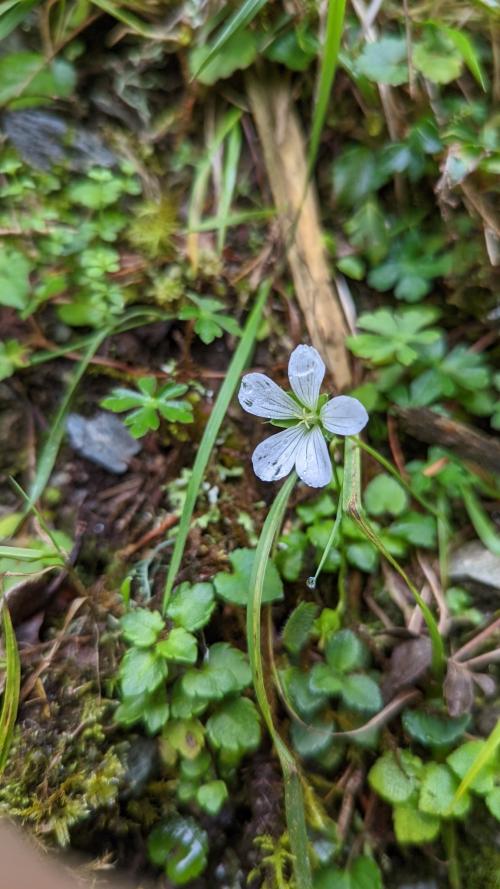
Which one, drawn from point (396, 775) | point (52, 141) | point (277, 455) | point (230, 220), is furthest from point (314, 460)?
point (52, 141)

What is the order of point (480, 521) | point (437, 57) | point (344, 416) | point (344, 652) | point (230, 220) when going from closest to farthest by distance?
point (344, 416), point (344, 652), point (480, 521), point (437, 57), point (230, 220)

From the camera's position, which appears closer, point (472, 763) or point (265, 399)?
point (265, 399)

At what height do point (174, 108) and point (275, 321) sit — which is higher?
point (174, 108)

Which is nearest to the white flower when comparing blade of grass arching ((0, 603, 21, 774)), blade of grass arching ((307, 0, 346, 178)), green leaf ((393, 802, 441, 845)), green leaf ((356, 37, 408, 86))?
blade of grass arching ((0, 603, 21, 774))

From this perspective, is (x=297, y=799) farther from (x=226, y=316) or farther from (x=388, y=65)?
(x=388, y=65)

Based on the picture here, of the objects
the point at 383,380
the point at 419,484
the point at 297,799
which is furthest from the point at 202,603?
the point at 383,380

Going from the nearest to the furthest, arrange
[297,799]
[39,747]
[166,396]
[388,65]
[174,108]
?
1. [297,799]
2. [39,747]
3. [166,396]
4. [388,65]
5. [174,108]

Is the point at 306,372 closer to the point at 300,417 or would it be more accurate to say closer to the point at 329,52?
the point at 300,417
